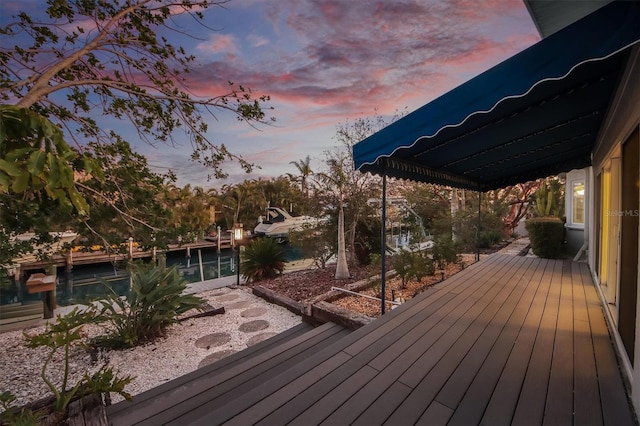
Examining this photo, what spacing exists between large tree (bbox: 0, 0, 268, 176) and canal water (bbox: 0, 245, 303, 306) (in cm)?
512

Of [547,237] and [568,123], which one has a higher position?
[568,123]

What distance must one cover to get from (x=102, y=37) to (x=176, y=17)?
85 cm

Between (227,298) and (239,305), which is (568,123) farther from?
(227,298)

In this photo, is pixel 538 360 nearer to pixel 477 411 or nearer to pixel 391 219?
pixel 477 411

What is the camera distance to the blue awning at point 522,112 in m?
1.34

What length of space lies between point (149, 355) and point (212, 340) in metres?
0.76

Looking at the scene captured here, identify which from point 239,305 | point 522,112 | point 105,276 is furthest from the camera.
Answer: point 105,276

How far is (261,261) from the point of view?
716 cm

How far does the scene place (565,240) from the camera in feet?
22.9

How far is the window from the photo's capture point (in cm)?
675

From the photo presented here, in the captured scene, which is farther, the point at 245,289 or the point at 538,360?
the point at 245,289

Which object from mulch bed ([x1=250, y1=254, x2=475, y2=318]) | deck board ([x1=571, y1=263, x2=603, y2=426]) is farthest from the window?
deck board ([x1=571, y1=263, x2=603, y2=426])

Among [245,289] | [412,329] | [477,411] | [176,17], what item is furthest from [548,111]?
[245,289]

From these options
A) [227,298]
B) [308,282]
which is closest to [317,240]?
[308,282]
